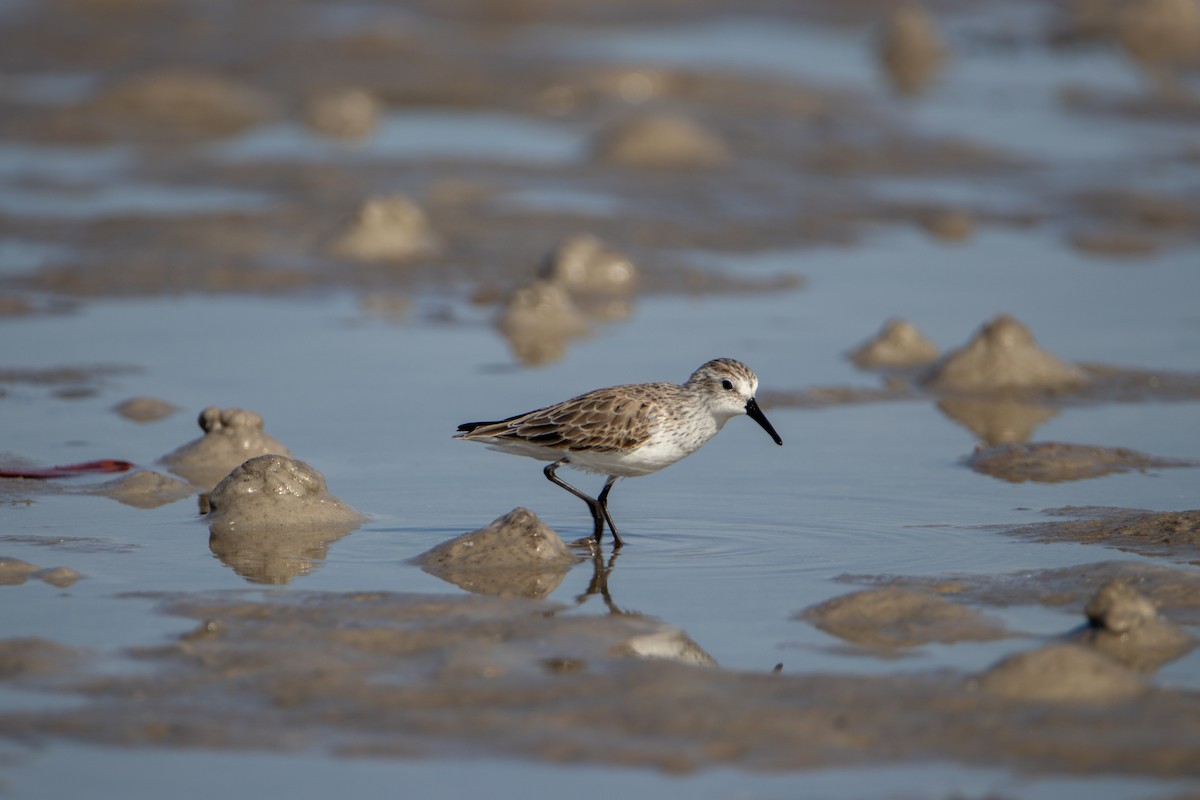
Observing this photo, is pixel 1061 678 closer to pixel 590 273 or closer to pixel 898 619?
pixel 898 619

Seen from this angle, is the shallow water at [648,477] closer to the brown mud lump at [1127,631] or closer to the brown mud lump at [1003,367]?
the brown mud lump at [1127,631]

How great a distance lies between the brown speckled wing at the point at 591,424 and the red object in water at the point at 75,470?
7.50 feet

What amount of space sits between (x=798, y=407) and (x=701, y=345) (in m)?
1.84

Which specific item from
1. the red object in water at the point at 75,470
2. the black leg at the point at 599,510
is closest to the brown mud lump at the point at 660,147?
the red object in water at the point at 75,470

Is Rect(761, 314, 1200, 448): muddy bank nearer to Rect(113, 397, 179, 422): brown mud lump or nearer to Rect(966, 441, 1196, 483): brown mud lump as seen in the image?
Rect(966, 441, 1196, 483): brown mud lump

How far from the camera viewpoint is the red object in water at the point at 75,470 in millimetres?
10055

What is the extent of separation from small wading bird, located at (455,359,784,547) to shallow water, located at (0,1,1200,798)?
1.32ft

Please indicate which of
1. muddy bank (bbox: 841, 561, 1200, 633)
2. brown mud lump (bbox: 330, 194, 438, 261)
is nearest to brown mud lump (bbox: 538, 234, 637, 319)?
brown mud lump (bbox: 330, 194, 438, 261)

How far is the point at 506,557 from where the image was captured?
8.50 m

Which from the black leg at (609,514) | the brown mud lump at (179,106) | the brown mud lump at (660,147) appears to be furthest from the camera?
the brown mud lump at (179,106)

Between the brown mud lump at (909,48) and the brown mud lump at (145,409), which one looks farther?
the brown mud lump at (909,48)

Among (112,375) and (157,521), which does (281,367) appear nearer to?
(112,375)

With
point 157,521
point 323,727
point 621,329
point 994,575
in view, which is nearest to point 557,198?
point 621,329

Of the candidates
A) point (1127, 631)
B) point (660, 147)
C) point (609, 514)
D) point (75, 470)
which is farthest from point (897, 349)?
point (660, 147)
